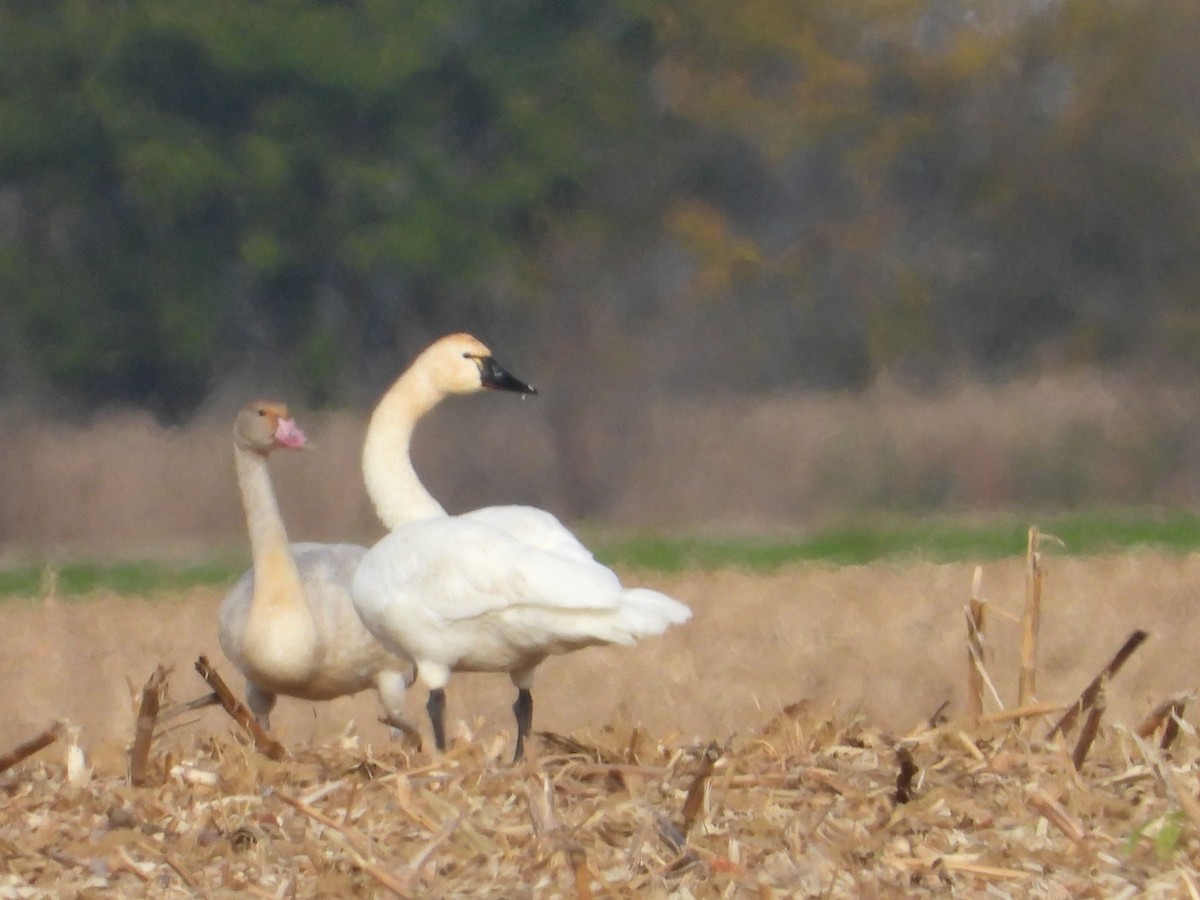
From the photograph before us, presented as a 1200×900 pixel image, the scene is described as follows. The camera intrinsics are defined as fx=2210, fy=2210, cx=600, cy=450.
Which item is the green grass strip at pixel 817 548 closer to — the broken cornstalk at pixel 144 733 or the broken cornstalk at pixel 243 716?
the broken cornstalk at pixel 243 716

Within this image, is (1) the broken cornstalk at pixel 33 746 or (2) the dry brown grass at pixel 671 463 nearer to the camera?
(1) the broken cornstalk at pixel 33 746

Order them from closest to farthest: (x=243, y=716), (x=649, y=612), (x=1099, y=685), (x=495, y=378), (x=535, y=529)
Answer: (x=1099, y=685) < (x=243, y=716) < (x=649, y=612) < (x=535, y=529) < (x=495, y=378)

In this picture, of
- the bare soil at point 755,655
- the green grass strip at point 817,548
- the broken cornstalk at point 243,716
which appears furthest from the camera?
the green grass strip at point 817,548

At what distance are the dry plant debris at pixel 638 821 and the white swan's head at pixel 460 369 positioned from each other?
248 centimetres

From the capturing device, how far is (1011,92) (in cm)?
1875

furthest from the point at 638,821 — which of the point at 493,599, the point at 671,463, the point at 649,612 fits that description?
the point at 671,463

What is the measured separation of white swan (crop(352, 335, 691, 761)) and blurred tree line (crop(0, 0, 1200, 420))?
12404mm

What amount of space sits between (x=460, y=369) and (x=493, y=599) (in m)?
1.39

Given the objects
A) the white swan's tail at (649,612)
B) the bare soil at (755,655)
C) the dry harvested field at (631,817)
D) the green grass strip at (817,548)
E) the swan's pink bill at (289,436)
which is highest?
the swan's pink bill at (289,436)

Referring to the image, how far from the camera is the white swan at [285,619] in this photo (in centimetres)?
630

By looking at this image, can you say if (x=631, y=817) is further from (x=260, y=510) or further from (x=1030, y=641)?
(x=260, y=510)

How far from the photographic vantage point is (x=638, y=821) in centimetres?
343

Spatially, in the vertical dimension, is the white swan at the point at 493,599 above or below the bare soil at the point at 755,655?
above

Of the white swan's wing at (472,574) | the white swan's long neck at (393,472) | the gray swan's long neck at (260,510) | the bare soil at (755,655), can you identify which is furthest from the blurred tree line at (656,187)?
the white swan's wing at (472,574)
